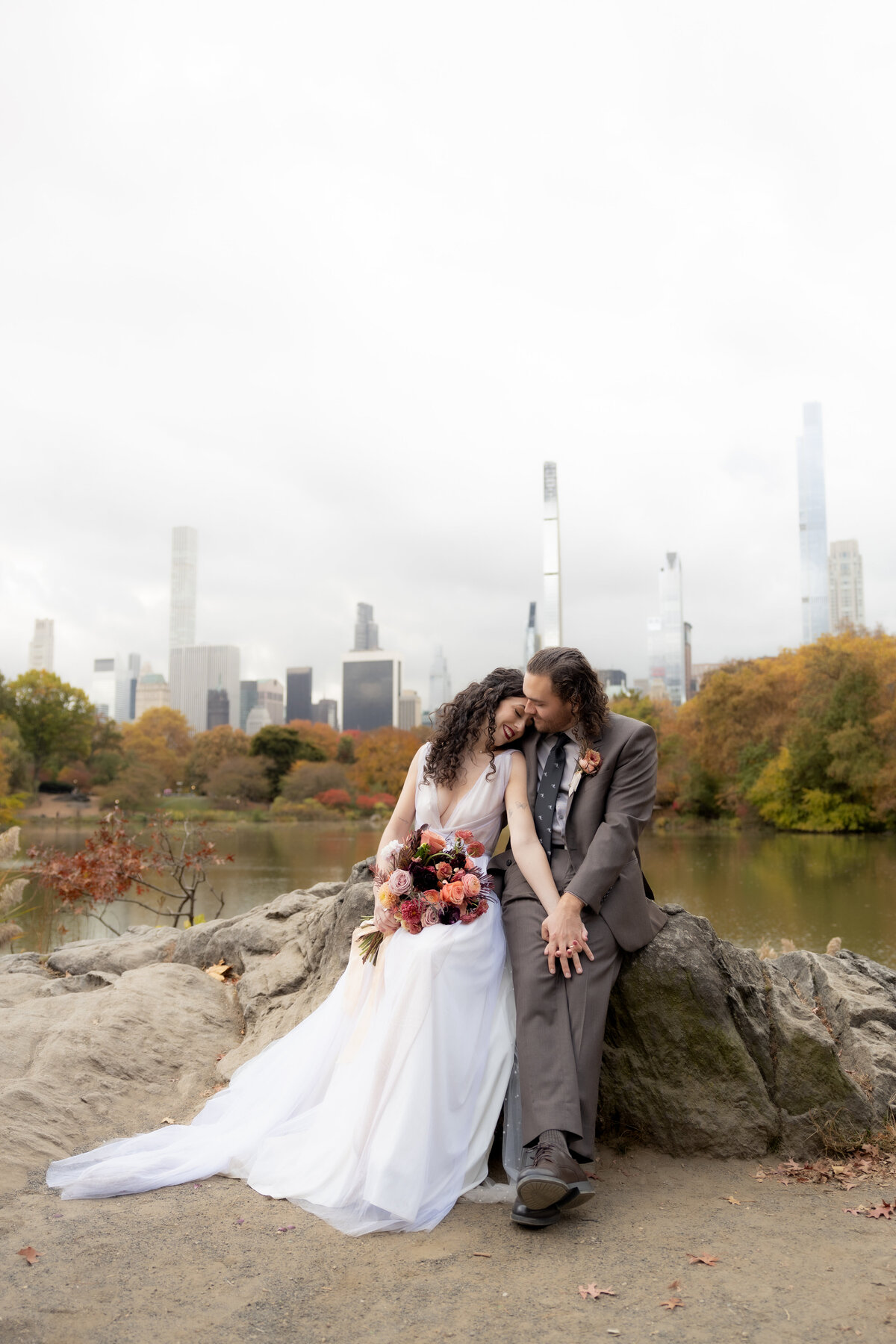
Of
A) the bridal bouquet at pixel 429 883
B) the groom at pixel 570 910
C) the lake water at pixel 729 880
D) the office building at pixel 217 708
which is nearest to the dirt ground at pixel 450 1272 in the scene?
the groom at pixel 570 910

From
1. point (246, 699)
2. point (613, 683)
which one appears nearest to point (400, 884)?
point (613, 683)

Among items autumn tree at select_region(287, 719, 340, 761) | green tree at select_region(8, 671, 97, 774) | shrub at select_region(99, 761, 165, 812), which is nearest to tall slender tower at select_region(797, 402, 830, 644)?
autumn tree at select_region(287, 719, 340, 761)

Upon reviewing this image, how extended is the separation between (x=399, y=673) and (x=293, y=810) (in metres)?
79.2

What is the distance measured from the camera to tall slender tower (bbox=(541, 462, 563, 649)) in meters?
51.5

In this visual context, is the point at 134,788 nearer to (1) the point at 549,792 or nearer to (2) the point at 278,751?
(2) the point at 278,751

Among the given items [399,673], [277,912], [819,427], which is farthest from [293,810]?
[819,427]

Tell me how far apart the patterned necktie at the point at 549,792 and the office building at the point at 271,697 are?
4888 inches

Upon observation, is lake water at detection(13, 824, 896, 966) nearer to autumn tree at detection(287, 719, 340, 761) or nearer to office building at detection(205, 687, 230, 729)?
autumn tree at detection(287, 719, 340, 761)

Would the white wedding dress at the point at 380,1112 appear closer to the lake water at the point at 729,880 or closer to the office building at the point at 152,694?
the lake water at the point at 729,880

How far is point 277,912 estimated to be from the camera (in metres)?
6.38

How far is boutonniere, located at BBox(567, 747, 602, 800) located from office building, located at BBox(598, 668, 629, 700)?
0.28 m

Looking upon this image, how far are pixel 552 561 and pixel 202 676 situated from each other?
82595 millimetres

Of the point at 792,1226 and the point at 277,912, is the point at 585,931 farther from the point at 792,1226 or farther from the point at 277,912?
the point at 277,912

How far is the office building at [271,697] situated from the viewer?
128m
